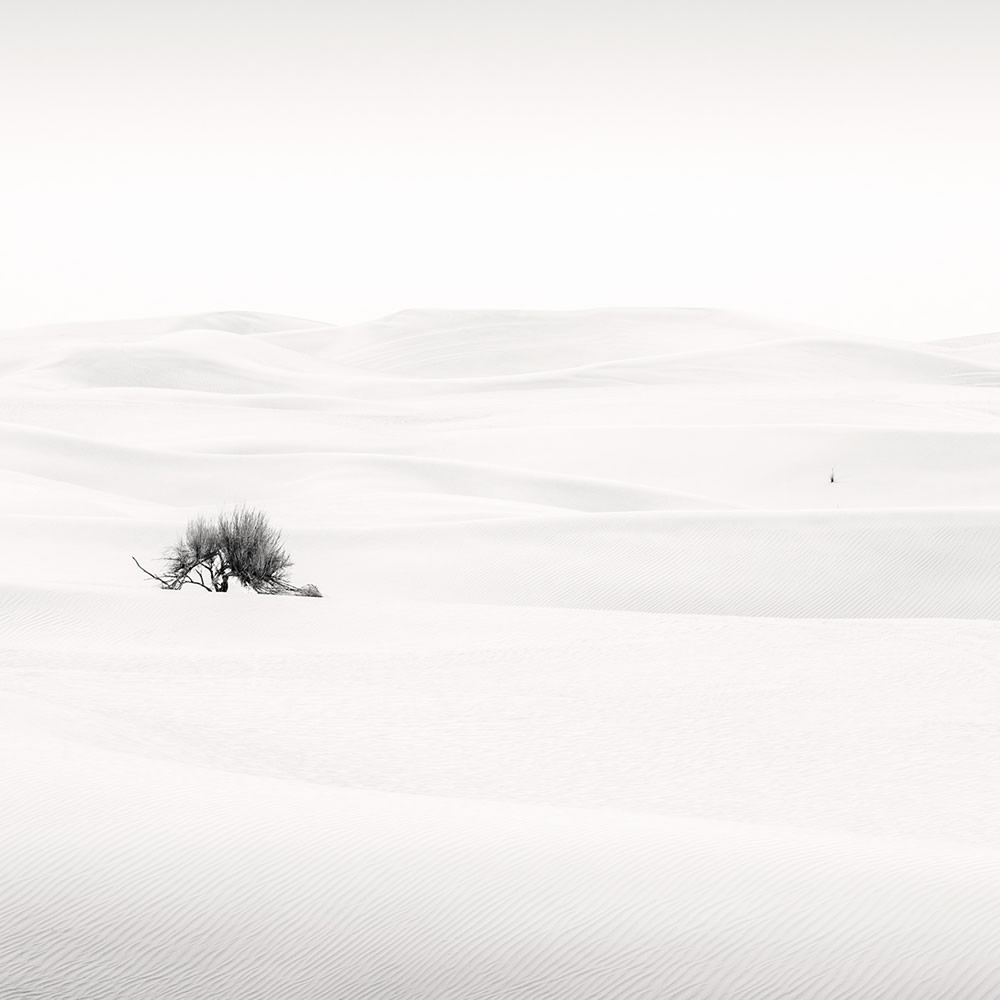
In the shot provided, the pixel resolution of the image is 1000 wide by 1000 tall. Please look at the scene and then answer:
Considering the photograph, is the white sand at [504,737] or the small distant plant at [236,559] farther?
the small distant plant at [236,559]

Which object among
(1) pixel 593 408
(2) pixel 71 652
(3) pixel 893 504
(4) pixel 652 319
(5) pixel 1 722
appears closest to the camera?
(5) pixel 1 722

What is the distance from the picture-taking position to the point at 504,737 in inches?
370

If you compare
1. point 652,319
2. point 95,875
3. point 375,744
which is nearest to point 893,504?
point 375,744

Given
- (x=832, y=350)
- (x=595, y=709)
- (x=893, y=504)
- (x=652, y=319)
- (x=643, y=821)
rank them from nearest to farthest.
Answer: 1. (x=643, y=821)
2. (x=595, y=709)
3. (x=893, y=504)
4. (x=832, y=350)
5. (x=652, y=319)

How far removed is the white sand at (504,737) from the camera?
4406 millimetres

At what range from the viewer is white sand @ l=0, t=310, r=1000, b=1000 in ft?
14.5

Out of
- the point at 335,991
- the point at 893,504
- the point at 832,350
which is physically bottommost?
the point at 335,991

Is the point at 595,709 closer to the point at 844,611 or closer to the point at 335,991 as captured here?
the point at 335,991

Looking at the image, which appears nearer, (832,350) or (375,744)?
(375,744)

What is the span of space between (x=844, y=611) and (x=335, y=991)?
1342 centimetres

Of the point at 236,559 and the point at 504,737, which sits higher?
the point at 236,559

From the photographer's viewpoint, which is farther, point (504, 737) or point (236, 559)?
point (236, 559)

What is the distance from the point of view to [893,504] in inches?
1112

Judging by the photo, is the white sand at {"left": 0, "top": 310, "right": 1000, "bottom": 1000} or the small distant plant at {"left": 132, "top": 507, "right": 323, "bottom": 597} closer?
the white sand at {"left": 0, "top": 310, "right": 1000, "bottom": 1000}
